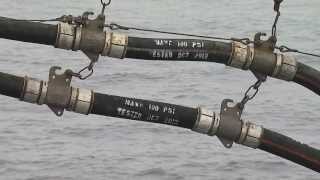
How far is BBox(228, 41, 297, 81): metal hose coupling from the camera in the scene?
10.3 meters

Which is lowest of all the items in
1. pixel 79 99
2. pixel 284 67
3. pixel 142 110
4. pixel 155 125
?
pixel 155 125

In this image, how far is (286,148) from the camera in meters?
10.1

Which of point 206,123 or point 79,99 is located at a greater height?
point 79,99

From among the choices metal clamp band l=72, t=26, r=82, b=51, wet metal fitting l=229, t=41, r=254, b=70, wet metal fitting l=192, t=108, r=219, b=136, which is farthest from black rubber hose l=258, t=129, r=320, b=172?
metal clamp band l=72, t=26, r=82, b=51

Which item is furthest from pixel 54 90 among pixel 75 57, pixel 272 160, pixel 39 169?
pixel 75 57

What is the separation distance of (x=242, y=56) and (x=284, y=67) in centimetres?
59

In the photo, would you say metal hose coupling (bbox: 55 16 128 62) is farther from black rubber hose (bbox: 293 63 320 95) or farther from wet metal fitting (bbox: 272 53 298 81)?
black rubber hose (bbox: 293 63 320 95)

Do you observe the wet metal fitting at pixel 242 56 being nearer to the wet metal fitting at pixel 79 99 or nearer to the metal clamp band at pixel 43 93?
the wet metal fitting at pixel 79 99

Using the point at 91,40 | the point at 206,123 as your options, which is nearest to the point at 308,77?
the point at 206,123

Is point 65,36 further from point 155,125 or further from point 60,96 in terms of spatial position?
point 155,125

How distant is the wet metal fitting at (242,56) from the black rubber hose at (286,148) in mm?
959

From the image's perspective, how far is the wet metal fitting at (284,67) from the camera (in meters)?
10.3

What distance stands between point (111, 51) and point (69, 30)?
0.61 metres

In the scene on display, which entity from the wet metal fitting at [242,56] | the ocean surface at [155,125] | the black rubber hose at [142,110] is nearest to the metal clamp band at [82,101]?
the black rubber hose at [142,110]
